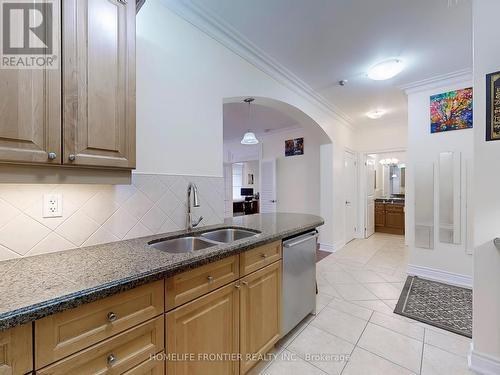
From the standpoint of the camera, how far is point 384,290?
9.12 ft

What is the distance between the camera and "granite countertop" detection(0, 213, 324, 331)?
70 cm

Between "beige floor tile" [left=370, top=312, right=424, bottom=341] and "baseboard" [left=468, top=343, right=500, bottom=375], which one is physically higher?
"baseboard" [left=468, top=343, right=500, bottom=375]

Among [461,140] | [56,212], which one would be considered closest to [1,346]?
[56,212]

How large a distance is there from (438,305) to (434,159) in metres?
1.85

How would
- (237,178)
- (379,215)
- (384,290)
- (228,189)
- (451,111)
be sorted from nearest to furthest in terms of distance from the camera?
(384,290) → (451,111) → (379,215) → (228,189) → (237,178)

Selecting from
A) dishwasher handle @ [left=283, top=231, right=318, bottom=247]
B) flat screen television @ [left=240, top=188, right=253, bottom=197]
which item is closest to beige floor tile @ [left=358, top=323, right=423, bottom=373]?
dishwasher handle @ [left=283, top=231, right=318, bottom=247]

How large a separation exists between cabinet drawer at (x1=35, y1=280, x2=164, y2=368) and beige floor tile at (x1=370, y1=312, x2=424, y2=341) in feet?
6.91

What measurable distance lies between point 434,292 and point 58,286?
3.62 metres

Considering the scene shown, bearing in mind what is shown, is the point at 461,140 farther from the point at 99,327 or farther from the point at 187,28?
the point at 99,327

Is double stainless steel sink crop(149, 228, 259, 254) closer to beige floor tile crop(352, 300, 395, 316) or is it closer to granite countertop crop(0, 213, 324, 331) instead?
granite countertop crop(0, 213, 324, 331)

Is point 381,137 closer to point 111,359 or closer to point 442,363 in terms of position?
point 442,363

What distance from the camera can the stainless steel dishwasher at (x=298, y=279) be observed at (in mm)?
1782

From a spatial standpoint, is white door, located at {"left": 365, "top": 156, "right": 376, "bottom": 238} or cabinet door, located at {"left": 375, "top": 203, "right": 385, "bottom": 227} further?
cabinet door, located at {"left": 375, "top": 203, "right": 385, "bottom": 227}

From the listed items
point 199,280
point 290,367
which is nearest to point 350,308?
point 290,367
